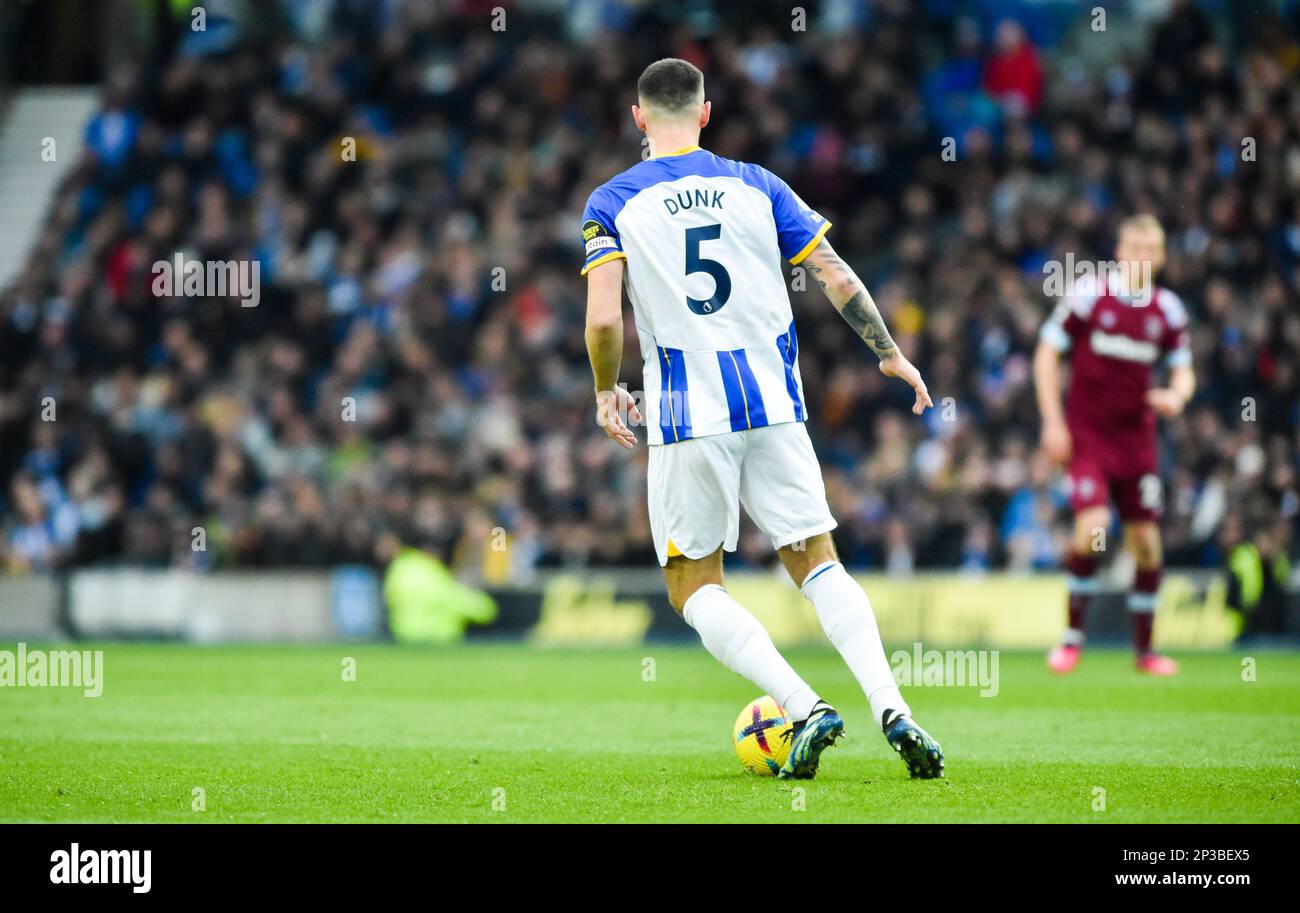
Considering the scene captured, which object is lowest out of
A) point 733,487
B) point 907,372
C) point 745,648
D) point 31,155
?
point 745,648

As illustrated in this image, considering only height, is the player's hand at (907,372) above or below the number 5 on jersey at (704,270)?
below

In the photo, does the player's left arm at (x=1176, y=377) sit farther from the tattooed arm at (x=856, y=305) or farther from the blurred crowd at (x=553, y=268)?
the blurred crowd at (x=553, y=268)

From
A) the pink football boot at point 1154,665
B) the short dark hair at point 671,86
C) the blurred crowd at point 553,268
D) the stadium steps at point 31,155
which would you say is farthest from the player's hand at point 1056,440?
the stadium steps at point 31,155

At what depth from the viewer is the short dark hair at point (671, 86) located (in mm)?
6848

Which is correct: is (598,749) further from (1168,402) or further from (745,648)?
(1168,402)

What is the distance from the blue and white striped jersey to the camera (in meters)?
6.83

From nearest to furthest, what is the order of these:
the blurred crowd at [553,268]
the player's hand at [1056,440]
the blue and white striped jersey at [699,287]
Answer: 1. the blue and white striped jersey at [699,287]
2. the player's hand at [1056,440]
3. the blurred crowd at [553,268]

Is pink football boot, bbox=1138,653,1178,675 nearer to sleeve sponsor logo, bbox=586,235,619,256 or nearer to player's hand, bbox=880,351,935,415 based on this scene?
player's hand, bbox=880,351,935,415

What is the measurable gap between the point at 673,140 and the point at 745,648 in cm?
193

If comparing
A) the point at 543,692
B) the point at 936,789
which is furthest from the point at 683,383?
the point at 543,692

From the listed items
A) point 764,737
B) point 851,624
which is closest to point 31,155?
point 764,737

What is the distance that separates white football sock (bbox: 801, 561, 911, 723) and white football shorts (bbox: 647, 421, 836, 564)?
19 cm

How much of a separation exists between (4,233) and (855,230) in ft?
39.1

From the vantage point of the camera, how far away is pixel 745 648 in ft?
22.6
